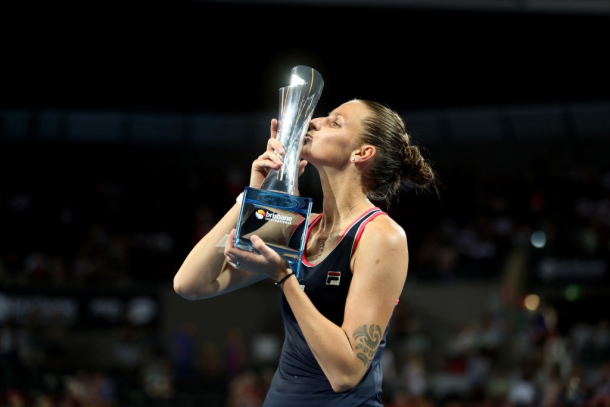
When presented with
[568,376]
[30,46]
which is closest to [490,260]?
[568,376]

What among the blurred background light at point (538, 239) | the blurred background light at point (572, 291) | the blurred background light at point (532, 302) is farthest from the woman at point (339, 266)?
the blurred background light at point (572, 291)

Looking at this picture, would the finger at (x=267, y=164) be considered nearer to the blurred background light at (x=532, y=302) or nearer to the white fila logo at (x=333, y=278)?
the white fila logo at (x=333, y=278)

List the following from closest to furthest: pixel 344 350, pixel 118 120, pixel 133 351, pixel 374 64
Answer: pixel 344 350 < pixel 133 351 < pixel 374 64 < pixel 118 120

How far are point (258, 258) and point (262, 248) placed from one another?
0.16ft

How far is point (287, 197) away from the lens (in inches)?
95.2

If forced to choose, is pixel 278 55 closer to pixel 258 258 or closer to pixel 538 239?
pixel 538 239

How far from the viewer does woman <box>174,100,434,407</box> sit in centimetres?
235

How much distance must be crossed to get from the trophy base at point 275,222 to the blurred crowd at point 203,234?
342 inches

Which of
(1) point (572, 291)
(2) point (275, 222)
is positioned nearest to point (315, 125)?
(2) point (275, 222)

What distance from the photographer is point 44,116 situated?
881 inches

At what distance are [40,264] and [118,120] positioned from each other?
982 cm

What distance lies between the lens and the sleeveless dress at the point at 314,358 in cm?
254

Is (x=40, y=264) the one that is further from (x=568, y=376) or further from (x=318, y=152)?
(x=318, y=152)

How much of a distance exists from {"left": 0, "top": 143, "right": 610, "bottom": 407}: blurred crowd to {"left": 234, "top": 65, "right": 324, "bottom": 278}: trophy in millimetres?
8599
